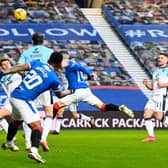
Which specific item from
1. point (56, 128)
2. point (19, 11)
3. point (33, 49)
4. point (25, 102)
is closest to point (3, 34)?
point (19, 11)

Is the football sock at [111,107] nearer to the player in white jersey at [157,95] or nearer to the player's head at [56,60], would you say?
the player in white jersey at [157,95]

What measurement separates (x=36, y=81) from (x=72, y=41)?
21516mm

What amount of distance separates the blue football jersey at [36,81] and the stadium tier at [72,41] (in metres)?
16.4

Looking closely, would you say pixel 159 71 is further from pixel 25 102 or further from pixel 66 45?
pixel 66 45

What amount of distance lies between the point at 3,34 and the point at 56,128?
14.4 m

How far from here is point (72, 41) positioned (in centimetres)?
3175

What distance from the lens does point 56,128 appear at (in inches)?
694

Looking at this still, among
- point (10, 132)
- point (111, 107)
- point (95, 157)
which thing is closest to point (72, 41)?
point (111, 107)

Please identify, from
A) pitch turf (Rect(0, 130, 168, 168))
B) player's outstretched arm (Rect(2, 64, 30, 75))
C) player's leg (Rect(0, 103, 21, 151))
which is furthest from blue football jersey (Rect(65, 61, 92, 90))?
player's outstretched arm (Rect(2, 64, 30, 75))

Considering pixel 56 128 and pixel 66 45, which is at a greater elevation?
pixel 56 128

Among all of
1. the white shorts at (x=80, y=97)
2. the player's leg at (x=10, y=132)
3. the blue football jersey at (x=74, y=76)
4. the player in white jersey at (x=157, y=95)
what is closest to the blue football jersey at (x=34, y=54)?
the player's leg at (x=10, y=132)

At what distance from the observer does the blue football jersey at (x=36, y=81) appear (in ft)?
33.7

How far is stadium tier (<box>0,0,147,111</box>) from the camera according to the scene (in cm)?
2831

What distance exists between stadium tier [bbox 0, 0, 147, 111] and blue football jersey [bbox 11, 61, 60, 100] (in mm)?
16361
